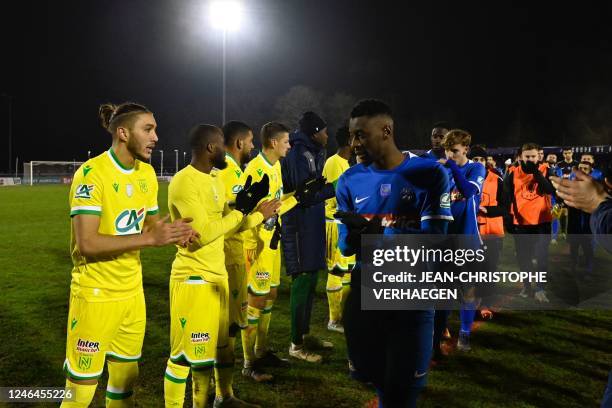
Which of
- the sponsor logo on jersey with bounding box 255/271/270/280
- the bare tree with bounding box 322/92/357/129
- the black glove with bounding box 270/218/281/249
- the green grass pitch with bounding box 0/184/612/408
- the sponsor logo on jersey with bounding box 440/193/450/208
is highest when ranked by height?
the bare tree with bounding box 322/92/357/129

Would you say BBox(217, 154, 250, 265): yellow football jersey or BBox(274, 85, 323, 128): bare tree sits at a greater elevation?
BBox(274, 85, 323, 128): bare tree

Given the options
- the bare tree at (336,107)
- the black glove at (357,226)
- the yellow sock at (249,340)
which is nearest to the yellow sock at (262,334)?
the yellow sock at (249,340)

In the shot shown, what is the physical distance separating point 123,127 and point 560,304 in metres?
6.60

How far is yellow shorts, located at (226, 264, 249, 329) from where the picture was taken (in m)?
4.50

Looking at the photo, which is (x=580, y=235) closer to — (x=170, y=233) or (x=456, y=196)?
(x=456, y=196)

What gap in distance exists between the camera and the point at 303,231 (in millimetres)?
5379

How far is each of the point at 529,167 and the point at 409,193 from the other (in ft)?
17.9

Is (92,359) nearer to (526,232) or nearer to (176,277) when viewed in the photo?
(176,277)

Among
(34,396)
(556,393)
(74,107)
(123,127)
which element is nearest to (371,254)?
(123,127)

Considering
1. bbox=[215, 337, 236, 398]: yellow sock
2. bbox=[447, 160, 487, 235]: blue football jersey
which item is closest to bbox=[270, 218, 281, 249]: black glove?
bbox=[215, 337, 236, 398]: yellow sock

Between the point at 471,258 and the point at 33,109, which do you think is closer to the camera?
the point at 471,258

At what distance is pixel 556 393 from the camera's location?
4.42m

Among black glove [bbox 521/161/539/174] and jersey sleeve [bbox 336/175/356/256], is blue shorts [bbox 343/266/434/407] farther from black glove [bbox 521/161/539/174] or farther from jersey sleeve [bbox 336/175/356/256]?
black glove [bbox 521/161/539/174]

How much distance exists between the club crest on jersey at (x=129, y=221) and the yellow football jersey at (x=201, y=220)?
287 mm
